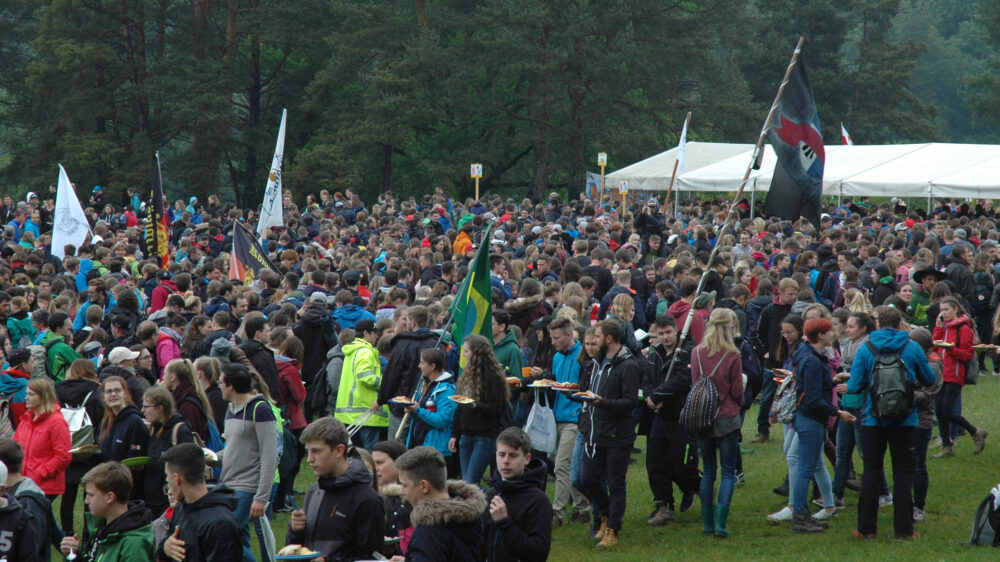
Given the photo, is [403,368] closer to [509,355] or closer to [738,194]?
[509,355]

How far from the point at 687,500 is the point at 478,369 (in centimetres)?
245

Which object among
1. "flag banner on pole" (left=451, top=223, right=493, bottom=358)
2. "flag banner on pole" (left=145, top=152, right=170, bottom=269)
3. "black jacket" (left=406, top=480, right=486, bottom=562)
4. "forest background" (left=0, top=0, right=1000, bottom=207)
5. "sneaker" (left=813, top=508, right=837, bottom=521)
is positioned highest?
"forest background" (left=0, top=0, right=1000, bottom=207)

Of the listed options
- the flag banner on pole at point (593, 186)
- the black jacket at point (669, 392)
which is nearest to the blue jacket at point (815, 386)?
the black jacket at point (669, 392)

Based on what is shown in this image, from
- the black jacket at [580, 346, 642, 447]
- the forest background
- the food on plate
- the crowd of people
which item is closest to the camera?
the food on plate

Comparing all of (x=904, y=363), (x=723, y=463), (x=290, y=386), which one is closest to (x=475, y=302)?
(x=290, y=386)

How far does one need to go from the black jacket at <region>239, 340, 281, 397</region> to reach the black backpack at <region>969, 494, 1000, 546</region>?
18.3 feet

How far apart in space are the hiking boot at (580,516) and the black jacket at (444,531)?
13.7 feet

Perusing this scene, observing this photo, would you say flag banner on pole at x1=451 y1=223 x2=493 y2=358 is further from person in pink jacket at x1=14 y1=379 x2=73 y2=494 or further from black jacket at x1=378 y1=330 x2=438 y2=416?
person in pink jacket at x1=14 y1=379 x2=73 y2=494

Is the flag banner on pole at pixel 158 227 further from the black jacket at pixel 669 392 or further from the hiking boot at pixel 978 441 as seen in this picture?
the hiking boot at pixel 978 441

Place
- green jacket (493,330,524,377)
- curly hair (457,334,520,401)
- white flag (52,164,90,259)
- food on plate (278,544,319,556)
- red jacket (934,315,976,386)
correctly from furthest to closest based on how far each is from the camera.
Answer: white flag (52,164,90,259)
red jacket (934,315,976,386)
green jacket (493,330,524,377)
curly hair (457,334,520,401)
food on plate (278,544,319,556)

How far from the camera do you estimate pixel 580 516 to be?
8.92 m

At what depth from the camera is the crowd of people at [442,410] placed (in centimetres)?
536

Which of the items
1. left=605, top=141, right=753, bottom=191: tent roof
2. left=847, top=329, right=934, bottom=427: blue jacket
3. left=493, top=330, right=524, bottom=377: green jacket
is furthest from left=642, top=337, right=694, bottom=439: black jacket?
left=605, top=141, right=753, bottom=191: tent roof

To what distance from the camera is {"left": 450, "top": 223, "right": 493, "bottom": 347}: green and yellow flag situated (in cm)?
807
